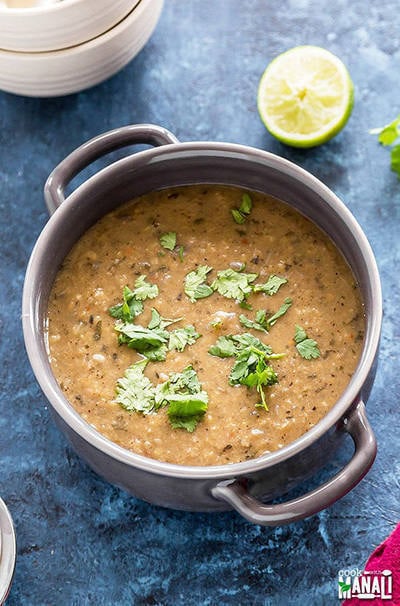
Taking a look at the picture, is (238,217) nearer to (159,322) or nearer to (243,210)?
(243,210)

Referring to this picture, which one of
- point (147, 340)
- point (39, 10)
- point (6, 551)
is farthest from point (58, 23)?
point (6, 551)

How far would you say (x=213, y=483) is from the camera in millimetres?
2039

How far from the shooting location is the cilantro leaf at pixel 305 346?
2.22m

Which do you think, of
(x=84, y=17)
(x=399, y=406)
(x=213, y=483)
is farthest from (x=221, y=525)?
(x=84, y=17)

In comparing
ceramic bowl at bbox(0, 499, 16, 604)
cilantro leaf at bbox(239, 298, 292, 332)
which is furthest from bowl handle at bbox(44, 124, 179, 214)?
ceramic bowl at bbox(0, 499, 16, 604)

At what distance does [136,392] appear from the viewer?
2211mm

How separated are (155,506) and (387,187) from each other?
100 centimetres

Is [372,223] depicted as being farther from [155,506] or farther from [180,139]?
[155,506]

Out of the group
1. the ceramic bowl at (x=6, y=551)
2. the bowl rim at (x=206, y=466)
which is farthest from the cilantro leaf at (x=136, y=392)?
the ceramic bowl at (x=6, y=551)

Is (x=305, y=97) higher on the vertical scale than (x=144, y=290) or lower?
higher

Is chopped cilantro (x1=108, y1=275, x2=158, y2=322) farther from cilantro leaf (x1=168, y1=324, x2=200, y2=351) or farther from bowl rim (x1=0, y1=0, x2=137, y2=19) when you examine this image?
bowl rim (x1=0, y1=0, x2=137, y2=19)

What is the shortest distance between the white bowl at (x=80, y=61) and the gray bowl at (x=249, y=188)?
0.85ft

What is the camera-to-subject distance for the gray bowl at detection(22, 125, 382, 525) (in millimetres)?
2035

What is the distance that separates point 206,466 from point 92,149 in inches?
31.5
